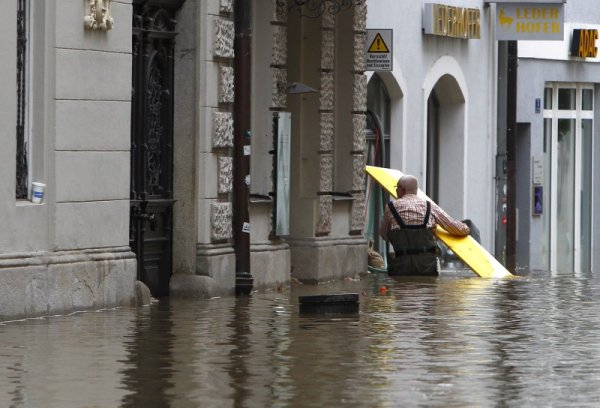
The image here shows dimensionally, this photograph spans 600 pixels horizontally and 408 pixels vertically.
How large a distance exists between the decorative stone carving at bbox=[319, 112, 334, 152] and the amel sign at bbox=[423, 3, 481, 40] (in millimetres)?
6682

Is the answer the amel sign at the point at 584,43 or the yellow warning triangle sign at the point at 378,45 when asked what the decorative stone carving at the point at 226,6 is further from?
the amel sign at the point at 584,43

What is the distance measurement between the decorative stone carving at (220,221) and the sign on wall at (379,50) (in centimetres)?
672

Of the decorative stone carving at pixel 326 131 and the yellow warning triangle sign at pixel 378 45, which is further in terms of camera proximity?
the yellow warning triangle sign at pixel 378 45

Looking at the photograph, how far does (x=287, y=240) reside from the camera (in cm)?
2380

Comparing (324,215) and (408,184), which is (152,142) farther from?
(324,215)

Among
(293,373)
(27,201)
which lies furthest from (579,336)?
(27,201)

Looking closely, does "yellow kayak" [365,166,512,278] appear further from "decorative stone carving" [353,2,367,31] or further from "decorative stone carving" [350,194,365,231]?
"decorative stone carving" [353,2,367,31]

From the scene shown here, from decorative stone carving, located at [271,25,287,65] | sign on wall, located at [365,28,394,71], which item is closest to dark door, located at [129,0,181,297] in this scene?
decorative stone carving, located at [271,25,287,65]

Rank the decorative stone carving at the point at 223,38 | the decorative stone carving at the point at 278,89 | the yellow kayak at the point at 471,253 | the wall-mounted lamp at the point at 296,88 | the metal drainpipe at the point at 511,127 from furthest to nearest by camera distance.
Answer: the metal drainpipe at the point at 511,127
the yellow kayak at the point at 471,253
the wall-mounted lamp at the point at 296,88
the decorative stone carving at the point at 278,89
the decorative stone carving at the point at 223,38

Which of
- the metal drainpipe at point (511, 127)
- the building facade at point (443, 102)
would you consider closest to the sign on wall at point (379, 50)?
the building facade at point (443, 102)

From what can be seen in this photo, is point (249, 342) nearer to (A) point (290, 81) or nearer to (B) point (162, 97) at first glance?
(B) point (162, 97)

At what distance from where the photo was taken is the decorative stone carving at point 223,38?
66.3ft

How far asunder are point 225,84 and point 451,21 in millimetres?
11749

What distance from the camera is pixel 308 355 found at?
13.6m
